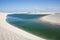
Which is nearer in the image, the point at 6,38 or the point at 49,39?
the point at 6,38

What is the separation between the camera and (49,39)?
1139 cm

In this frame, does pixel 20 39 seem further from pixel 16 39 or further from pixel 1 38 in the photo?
pixel 1 38

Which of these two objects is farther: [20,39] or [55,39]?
[55,39]

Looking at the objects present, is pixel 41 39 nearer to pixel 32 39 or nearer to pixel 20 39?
pixel 32 39

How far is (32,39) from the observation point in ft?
35.3

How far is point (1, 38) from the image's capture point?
1045 cm

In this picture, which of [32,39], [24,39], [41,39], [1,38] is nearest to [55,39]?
[41,39]

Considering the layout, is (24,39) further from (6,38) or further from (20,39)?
(6,38)

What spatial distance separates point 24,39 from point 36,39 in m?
1.22

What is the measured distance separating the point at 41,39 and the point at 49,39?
83 centimetres

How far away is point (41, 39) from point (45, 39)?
1.43 feet

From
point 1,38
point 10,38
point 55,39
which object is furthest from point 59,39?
point 1,38

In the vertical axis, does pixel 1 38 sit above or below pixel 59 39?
below

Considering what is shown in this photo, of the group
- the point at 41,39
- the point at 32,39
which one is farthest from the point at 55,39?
the point at 32,39
